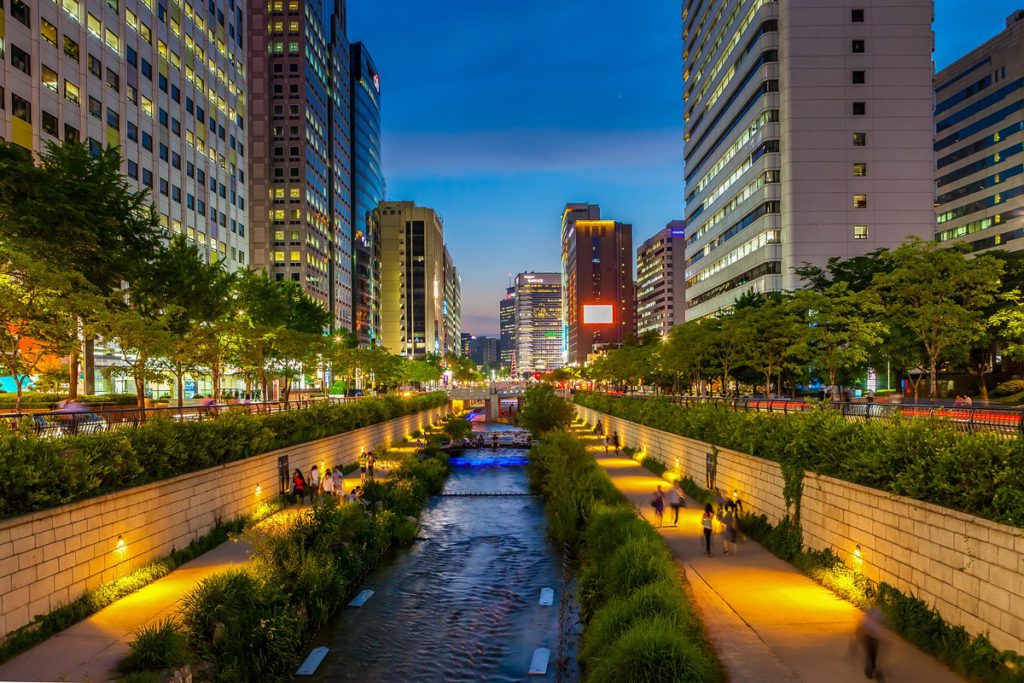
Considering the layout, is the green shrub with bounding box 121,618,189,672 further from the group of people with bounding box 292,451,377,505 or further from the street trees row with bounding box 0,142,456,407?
the street trees row with bounding box 0,142,456,407

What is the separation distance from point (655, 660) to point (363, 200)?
18305 cm

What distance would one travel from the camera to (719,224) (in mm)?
112188

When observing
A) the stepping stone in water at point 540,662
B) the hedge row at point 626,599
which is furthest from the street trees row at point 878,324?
the stepping stone in water at point 540,662

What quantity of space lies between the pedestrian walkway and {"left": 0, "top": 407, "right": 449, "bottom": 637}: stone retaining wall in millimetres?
15074

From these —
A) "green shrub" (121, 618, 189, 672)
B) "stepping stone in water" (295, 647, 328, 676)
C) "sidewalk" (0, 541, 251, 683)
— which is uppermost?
"green shrub" (121, 618, 189, 672)

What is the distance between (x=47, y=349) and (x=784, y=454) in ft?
97.4

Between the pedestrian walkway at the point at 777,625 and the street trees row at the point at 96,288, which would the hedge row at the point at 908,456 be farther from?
the street trees row at the point at 96,288

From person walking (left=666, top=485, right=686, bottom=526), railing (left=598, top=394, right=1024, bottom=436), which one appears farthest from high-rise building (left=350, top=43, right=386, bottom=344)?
railing (left=598, top=394, right=1024, bottom=436)

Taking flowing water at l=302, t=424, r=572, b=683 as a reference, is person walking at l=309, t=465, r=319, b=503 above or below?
above

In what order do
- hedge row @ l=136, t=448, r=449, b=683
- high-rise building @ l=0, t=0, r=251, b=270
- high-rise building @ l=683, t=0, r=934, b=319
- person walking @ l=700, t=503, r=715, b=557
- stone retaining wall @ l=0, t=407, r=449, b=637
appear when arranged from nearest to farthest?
hedge row @ l=136, t=448, r=449, b=683 < stone retaining wall @ l=0, t=407, r=449, b=637 < person walking @ l=700, t=503, r=715, b=557 < high-rise building @ l=0, t=0, r=251, b=270 < high-rise building @ l=683, t=0, r=934, b=319

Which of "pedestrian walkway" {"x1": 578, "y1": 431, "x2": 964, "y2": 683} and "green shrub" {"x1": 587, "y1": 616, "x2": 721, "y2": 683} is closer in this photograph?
"green shrub" {"x1": 587, "y1": 616, "x2": 721, "y2": 683}

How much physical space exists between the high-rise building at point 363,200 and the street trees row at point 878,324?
11788cm

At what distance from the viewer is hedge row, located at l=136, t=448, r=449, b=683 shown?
547 inches

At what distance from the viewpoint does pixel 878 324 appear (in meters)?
40.4
